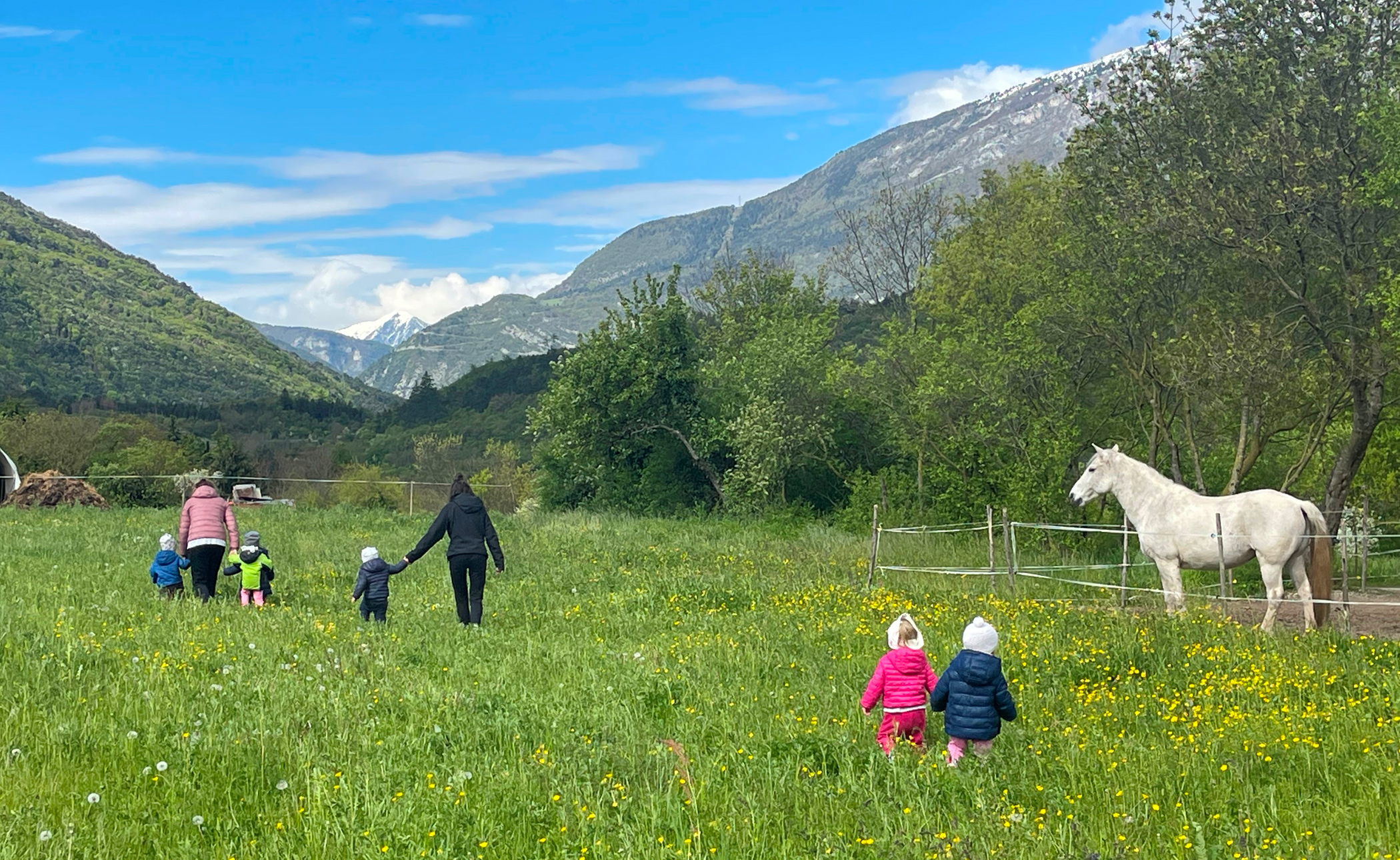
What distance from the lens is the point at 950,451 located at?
33438 mm

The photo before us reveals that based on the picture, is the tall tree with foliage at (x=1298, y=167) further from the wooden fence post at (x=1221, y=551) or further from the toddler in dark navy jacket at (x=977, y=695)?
the toddler in dark navy jacket at (x=977, y=695)

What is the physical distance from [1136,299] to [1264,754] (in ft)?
65.4

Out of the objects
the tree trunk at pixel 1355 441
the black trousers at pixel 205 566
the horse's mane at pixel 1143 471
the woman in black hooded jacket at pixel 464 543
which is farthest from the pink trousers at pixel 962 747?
the tree trunk at pixel 1355 441

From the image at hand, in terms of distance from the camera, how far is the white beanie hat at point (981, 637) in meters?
7.84

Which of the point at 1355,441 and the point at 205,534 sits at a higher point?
the point at 1355,441

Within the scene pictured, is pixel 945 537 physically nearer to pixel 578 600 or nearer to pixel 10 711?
pixel 578 600

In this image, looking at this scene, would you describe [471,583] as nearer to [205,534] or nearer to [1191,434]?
[205,534]

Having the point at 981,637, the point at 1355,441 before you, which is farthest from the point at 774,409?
the point at 981,637

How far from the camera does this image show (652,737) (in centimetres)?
839

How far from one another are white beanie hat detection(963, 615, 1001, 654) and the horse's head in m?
10.4

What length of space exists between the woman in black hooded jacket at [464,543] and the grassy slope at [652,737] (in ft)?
1.58

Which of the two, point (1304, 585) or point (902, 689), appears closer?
point (902, 689)

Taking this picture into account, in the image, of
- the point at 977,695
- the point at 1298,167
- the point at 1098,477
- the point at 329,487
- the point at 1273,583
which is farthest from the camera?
the point at 329,487

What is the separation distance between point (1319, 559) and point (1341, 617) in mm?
942
